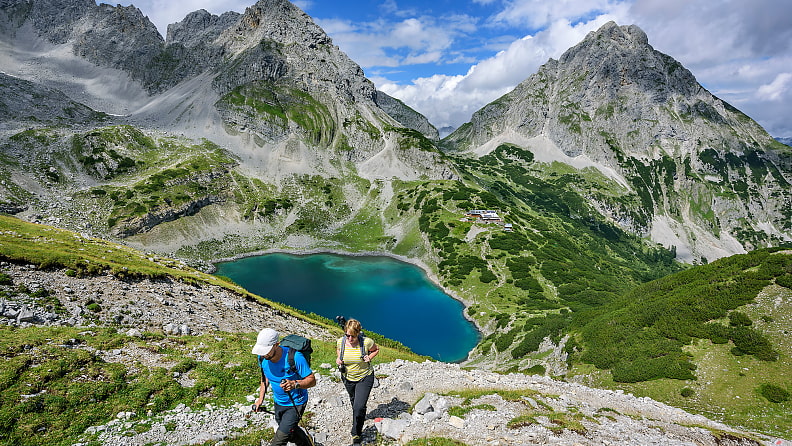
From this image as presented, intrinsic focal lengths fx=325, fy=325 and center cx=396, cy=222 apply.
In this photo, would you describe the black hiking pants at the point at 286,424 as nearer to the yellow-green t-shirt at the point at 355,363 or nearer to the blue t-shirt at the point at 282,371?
the blue t-shirt at the point at 282,371

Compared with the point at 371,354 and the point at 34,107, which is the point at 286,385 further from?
the point at 34,107

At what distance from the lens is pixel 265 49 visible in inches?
7830

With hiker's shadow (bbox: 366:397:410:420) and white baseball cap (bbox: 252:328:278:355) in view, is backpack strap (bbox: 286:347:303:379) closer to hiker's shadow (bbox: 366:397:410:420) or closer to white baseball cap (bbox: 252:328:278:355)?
white baseball cap (bbox: 252:328:278:355)

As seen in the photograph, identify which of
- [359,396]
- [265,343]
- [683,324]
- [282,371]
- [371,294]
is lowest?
[371,294]

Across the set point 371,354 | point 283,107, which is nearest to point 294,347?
point 371,354

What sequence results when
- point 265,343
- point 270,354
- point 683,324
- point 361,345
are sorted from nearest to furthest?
point 265,343 < point 270,354 < point 361,345 < point 683,324

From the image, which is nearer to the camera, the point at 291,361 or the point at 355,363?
the point at 291,361

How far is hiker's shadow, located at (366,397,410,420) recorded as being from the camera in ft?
43.2

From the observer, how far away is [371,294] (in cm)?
8694

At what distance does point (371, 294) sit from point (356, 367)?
78.7 m

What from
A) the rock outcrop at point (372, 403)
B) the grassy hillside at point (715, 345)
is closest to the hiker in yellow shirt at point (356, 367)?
the rock outcrop at point (372, 403)

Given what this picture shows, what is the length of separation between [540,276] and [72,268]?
91.3m

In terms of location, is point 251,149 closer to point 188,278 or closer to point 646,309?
point 188,278

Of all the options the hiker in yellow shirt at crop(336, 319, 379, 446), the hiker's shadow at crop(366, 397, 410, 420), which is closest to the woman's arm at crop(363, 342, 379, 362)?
the hiker in yellow shirt at crop(336, 319, 379, 446)
